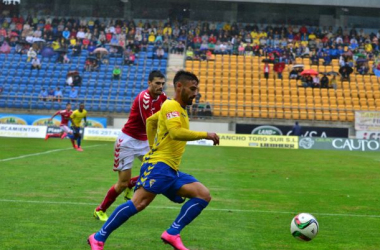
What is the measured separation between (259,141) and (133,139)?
3052 cm

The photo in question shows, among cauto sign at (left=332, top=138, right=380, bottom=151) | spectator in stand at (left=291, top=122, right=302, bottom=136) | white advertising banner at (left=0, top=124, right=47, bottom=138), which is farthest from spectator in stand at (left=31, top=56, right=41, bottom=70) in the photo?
cauto sign at (left=332, top=138, right=380, bottom=151)

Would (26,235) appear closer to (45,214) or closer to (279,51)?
(45,214)

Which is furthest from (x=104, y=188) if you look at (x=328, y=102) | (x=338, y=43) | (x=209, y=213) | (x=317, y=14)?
(x=317, y=14)

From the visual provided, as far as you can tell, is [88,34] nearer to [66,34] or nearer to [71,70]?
[66,34]

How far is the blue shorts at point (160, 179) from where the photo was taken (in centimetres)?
734

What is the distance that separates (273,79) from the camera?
50.5 m

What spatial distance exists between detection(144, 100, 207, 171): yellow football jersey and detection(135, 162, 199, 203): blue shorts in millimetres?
72

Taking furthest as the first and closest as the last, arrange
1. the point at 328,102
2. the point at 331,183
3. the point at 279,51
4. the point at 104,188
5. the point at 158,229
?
the point at 279,51 → the point at 328,102 → the point at 331,183 → the point at 104,188 → the point at 158,229

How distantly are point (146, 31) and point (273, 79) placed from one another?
1184cm

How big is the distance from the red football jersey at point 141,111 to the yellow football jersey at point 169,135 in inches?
92.5

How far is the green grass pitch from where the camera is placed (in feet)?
27.7

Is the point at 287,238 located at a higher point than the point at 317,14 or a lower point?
lower

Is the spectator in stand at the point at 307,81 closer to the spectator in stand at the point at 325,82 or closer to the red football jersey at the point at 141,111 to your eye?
the spectator in stand at the point at 325,82

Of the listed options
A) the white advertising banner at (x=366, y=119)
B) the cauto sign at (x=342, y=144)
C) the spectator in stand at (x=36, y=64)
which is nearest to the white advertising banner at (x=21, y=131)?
the spectator in stand at (x=36, y=64)
